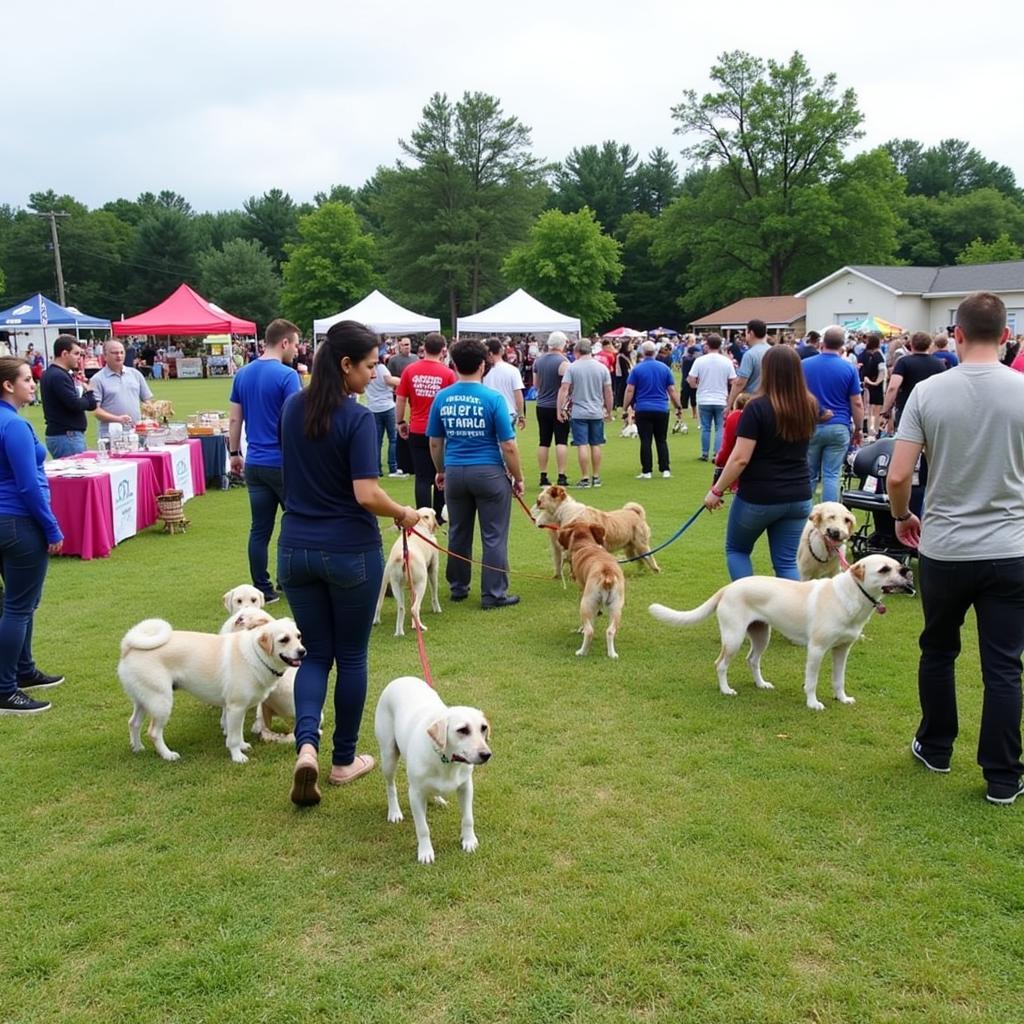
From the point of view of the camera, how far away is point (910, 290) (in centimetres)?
4475

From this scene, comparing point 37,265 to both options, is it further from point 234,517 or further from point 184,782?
point 184,782

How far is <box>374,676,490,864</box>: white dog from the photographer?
10.4 feet

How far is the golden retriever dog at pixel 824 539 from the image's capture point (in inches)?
230

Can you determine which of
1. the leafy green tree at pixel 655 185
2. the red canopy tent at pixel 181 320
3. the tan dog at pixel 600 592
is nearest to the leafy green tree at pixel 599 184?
the leafy green tree at pixel 655 185

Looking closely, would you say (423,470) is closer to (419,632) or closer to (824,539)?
(824,539)

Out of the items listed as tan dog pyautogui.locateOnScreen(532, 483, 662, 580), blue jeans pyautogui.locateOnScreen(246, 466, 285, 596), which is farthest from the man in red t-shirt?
blue jeans pyautogui.locateOnScreen(246, 466, 285, 596)

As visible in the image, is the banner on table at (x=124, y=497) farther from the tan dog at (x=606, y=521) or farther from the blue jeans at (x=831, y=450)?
the blue jeans at (x=831, y=450)

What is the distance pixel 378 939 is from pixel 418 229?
57589mm

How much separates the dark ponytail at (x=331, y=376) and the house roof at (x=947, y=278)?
45399 mm

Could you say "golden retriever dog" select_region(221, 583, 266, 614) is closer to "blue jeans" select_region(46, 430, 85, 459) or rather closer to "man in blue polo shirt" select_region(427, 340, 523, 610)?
"man in blue polo shirt" select_region(427, 340, 523, 610)

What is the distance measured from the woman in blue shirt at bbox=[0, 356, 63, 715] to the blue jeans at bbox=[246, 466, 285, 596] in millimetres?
1715

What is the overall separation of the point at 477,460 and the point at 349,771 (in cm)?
305

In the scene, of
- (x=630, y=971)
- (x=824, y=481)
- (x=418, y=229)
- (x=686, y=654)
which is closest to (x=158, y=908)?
(x=630, y=971)

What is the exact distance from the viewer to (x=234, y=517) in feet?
36.6
